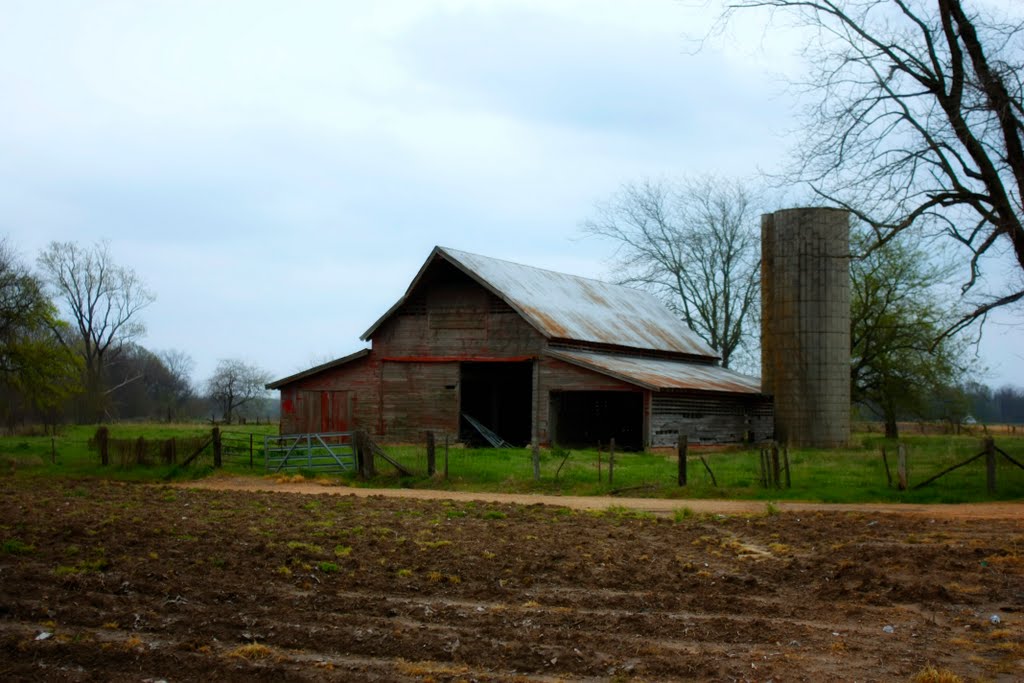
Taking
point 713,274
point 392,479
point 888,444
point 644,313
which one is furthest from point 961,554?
point 713,274

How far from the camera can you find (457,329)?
120ft

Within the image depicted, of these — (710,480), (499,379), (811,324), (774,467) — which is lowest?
(710,480)

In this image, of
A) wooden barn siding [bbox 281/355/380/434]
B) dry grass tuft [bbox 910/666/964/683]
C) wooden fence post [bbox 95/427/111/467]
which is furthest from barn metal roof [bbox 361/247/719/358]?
dry grass tuft [bbox 910/666/964/683]

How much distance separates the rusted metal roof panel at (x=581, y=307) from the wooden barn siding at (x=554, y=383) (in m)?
1.07

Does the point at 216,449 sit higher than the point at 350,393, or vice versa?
the point at 350,393

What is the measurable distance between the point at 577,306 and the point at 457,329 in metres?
6.60

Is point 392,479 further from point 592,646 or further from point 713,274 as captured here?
point 713,274

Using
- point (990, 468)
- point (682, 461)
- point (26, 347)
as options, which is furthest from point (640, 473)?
point (26, 347)

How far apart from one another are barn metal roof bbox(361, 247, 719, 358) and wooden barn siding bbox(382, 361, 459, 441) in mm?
1962

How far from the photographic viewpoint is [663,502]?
2028 centimetres

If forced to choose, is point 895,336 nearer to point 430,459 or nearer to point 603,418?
Answer: point 603,418

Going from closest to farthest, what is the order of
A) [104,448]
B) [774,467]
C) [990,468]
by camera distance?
[990,468]
[774,467]
[104,448]

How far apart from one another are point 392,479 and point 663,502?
7.35 meters

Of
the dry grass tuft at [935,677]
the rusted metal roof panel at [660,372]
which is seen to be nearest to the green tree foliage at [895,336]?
the rusted metal roof panel at [660,372]
